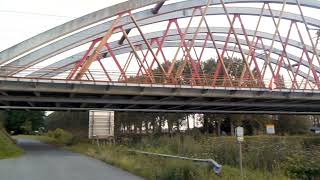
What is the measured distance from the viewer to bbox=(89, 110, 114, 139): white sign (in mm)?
31750

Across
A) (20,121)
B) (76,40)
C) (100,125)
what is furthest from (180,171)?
(20,121)

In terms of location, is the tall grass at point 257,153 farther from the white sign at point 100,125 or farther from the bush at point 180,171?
the white sign at point 100,125

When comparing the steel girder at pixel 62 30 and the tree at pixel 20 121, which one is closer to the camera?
the steel girder at pixel 62 30

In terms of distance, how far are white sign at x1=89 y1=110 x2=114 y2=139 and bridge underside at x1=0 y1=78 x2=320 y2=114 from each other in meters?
4.33

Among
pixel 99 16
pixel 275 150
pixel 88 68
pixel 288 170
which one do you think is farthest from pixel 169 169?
pixel 99 16

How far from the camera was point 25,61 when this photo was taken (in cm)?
4397

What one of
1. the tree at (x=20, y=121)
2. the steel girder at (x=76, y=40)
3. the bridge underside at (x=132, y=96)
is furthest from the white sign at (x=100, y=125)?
the tree at (x=20, y=121)

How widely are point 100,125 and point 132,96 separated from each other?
322 inches

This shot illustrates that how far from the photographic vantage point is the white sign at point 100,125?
31.8 metres

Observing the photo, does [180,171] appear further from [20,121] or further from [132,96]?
[20,121]

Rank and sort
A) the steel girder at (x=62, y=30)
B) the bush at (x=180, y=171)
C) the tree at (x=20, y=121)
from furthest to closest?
the tree at (x=20, y=121) → the steel girder at (x=62, y=30) → the bush at (x=180, y=171)

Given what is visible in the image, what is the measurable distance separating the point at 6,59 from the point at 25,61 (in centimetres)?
442

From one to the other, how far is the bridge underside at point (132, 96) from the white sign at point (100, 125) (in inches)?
170

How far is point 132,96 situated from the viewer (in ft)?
130
